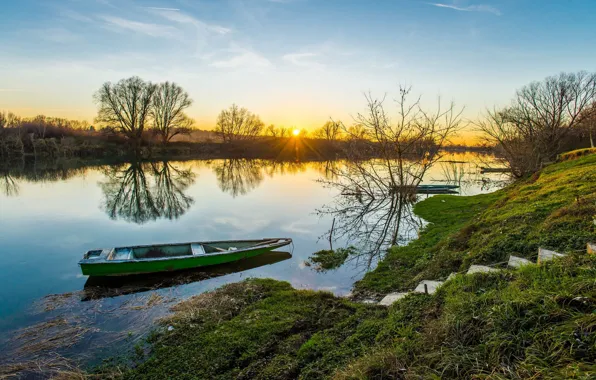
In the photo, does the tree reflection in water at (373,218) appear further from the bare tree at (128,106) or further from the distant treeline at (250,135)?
the bare tree at (128,106)

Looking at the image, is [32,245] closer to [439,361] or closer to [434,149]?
[439,361]

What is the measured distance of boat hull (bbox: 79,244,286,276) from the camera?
9.63m

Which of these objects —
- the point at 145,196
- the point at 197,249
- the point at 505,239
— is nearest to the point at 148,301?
the point at 197,249

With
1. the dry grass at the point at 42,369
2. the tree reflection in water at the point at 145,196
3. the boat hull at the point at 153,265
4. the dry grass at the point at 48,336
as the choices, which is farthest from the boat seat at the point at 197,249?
the tree reflection in water at the point at 145,196

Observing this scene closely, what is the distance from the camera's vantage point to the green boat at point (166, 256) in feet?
31.9

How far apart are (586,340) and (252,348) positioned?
4085 mm

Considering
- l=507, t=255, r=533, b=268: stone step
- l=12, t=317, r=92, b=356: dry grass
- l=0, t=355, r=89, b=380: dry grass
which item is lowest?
l=12, t=317, r=92, b=356: dry grass

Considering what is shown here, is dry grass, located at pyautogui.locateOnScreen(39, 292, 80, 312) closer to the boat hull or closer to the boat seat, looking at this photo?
the boat hull

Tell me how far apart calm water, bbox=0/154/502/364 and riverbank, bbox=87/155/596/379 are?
172cm

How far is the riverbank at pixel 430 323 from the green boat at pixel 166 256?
2702 mm

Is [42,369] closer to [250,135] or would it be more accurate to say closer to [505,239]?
[505,239]

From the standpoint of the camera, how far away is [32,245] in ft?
43.9

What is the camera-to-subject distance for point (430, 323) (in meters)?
3.76

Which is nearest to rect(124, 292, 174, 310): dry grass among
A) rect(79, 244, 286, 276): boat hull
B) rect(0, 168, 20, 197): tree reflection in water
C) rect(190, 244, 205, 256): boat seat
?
rect(79, 244, 286, 276): boat hull
